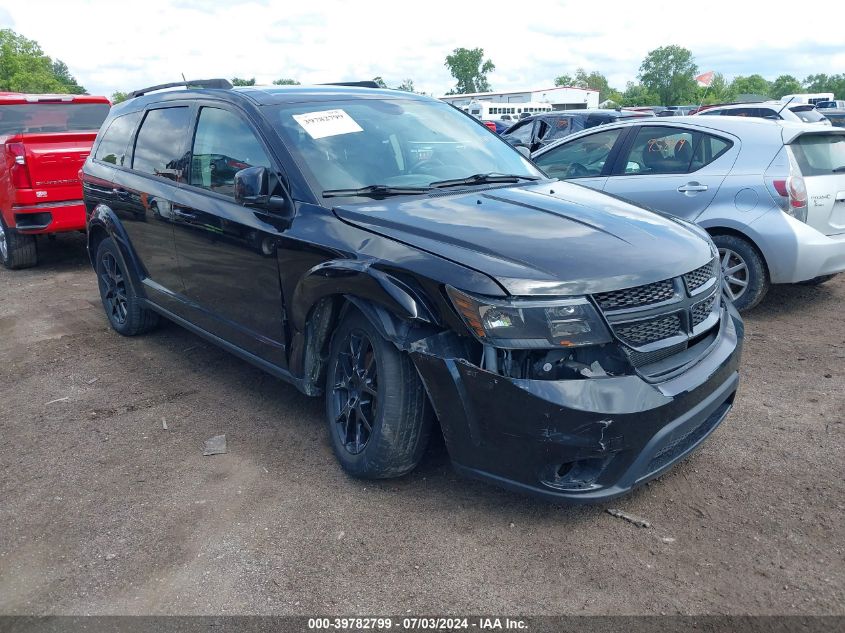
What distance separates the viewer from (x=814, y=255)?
5.54 m

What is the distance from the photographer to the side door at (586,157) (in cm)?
664

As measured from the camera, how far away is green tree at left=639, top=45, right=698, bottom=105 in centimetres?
11769

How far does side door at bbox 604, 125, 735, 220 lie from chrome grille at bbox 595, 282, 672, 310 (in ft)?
9.91

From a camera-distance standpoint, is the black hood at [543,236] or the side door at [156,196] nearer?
the black hood at [543,236]

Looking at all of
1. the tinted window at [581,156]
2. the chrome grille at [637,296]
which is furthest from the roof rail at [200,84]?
the tinted window at [581,156]

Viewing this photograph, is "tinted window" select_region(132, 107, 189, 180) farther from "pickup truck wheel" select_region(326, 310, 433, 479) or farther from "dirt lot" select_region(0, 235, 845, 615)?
"pickup truck wheel" select_region(326, 310, 433, 479)

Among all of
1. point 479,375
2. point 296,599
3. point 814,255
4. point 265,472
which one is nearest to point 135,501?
point 265,472

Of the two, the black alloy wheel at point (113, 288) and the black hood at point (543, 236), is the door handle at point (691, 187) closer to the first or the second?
the black hood at point (543, 236)

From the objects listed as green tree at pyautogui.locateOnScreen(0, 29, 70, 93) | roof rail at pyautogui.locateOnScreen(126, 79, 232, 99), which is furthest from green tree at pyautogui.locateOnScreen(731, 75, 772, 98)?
roof rail at pyautogui.locateOnScreen(126, 79, 232, 99)

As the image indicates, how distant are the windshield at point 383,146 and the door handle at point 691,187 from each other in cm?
213

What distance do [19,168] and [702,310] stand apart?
761cm

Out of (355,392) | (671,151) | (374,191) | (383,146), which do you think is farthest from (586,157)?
(355,392)

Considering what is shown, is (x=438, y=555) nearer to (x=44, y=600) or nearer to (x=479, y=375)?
(x=479, y=375)

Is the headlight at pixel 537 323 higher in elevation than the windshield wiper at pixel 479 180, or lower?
lower
